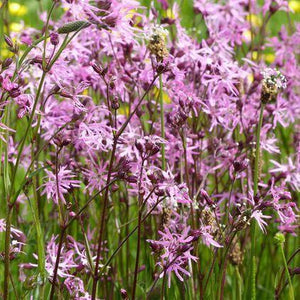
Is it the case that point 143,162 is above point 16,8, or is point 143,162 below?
below

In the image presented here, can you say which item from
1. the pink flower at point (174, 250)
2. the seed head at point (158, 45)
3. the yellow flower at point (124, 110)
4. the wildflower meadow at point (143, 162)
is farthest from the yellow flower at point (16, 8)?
the pink flower at point (174, 250)

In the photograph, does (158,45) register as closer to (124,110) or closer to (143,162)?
(143,162)

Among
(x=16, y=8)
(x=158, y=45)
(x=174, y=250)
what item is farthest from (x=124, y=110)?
(x=16, y=8)

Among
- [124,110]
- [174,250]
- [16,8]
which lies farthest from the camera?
Result: [16,8]

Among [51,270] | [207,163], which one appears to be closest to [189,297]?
[51,270]

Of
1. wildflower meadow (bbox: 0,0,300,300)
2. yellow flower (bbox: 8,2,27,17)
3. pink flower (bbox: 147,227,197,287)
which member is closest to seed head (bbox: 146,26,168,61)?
wildflower meadow (bbox: 0,0,300,300)

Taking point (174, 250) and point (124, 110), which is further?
point (124, 110)

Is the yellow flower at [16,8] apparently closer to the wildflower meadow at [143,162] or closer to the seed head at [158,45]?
the wildflower meadow at [143,162]

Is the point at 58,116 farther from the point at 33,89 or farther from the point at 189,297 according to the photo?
the point at 189,297

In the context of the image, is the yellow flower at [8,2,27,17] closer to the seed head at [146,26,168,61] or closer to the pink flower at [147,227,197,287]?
the seed head at [146,26,168,61]

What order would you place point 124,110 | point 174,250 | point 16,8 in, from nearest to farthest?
1. point 174,250
2. point 124,110
3. point 16,8
